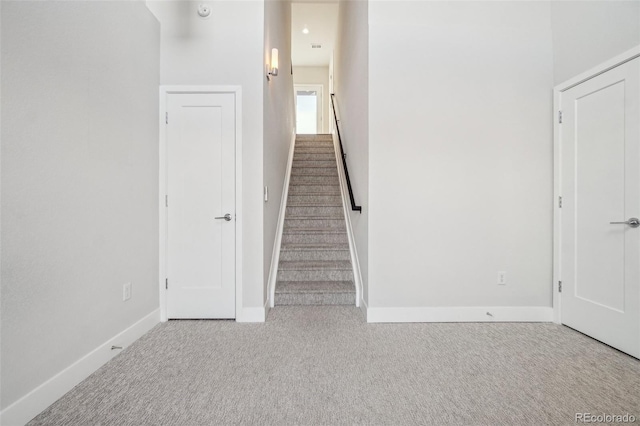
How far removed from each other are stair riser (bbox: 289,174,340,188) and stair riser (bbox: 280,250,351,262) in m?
1.32

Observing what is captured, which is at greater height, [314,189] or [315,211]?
[314,189]

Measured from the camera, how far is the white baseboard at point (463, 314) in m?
2.68

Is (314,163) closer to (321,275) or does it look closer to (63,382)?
(321,275)

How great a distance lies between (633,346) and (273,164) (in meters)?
3.44

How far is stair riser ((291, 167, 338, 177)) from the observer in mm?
4787

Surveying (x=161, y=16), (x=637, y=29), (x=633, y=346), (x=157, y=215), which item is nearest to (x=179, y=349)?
(x=157, y=215)

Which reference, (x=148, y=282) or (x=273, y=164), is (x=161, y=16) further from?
(x=148, y=282)

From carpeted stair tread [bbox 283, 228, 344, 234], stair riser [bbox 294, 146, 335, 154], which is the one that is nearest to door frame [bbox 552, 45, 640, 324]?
carpeted stair tread [bbox 283, 228, 344, 234]

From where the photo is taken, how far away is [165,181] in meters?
2.68

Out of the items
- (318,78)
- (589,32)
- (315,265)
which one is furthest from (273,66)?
(318,78)

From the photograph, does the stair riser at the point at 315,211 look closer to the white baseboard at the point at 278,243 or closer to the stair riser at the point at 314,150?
the white baseboard at the point at 278,243

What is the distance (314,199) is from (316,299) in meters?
1.65

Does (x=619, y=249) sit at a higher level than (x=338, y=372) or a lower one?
higher

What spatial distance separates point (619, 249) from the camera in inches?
→ 86.6
